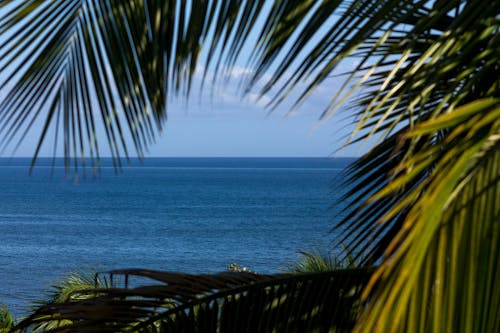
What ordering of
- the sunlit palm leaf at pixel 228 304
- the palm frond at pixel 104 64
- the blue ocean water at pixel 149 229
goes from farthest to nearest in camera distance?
the blue ocean water at pixel 149 229 < the sunlit palm leaf at pixel 228 304 < the palm frond at pixel 104 64

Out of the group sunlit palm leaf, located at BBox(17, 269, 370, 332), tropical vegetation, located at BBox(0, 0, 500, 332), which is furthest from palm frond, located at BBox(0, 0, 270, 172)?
sunlit palm leaf, located at BBox(17, 269, 370, 332)

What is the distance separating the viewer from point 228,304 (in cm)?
236

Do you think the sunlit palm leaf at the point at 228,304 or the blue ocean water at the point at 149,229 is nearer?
the sunlit palm leaf at the point at 228,304

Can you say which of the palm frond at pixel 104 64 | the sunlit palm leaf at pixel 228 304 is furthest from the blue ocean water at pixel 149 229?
the palm frond at pixel 104 64

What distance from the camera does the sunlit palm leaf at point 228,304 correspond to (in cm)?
221

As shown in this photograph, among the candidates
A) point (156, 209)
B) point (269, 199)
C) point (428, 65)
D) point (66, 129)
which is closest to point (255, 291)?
point (66, 129)

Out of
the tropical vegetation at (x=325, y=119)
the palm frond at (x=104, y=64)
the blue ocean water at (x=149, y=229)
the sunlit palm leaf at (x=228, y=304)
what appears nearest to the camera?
the tropical vegetation at (x=325, y=119)

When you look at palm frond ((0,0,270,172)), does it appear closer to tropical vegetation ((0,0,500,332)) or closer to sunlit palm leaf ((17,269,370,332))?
tropical vegetation ((0,0,500,332))

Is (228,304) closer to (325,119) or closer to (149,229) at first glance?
(325,119)

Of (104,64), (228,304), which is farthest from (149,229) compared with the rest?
(104,64)

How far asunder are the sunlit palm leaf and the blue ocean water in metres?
14.5

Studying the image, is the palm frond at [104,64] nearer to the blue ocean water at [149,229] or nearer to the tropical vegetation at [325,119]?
the tropical vegetation at [325,119]

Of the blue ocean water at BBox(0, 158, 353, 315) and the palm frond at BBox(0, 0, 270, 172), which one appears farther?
the blue ocean water at BBox(0, 158, 353, 315)

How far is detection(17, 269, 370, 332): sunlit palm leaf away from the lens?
221 centimetres
